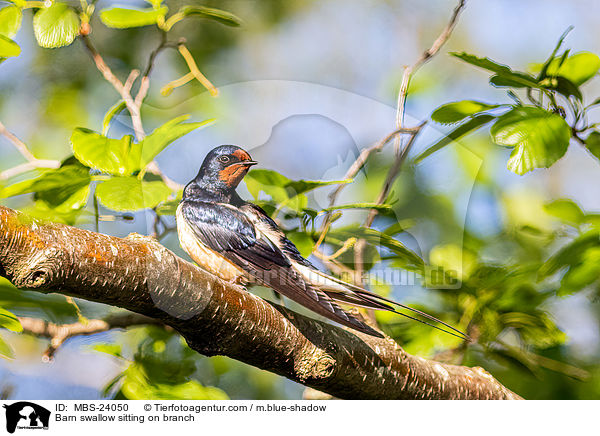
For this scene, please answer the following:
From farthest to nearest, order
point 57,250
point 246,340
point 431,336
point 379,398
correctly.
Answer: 1. point 431,336
2. point 379,398
3. point 246,340
4. point 57,250

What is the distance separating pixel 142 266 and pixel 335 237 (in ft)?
0.76

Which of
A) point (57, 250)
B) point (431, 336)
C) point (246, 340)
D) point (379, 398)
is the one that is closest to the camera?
point (57, 250)

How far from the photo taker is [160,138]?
1.73ft

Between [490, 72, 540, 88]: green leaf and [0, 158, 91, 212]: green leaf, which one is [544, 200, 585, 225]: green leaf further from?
[0, 158, 91, 212]: green leaf

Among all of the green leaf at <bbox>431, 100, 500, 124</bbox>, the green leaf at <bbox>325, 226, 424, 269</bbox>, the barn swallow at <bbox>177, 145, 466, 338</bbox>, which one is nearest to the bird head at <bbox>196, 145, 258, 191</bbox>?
the barn swallow at <bbox>177, 145, 466, 338</bbox>

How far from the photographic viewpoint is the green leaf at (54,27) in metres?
0.60

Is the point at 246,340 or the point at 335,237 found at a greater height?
the point at 335,237

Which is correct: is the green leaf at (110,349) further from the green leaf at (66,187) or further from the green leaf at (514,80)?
the green leaf at (514,80)

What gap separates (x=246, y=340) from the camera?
0.48 metres

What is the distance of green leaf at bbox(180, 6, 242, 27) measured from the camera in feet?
2.12

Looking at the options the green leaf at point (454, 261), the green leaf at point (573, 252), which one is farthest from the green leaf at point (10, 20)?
the green leaf at point (573, 252)

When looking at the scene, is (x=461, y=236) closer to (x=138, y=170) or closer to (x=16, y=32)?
(x=138, y=170)
